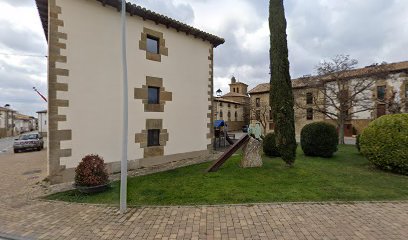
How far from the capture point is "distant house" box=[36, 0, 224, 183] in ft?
26.9

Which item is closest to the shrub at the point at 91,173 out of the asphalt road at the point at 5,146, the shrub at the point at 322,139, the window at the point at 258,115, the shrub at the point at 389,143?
the shrub at the point at 322,139

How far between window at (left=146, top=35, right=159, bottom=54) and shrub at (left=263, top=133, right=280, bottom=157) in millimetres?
7705

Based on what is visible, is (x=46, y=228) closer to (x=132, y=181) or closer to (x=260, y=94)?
(x=132, y=181)

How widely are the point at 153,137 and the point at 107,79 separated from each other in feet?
11.6

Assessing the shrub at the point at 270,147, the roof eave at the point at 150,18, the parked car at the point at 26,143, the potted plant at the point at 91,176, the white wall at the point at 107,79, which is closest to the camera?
the potted plant at the point at 91,176

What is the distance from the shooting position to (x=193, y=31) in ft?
40.2

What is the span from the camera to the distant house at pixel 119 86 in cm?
819

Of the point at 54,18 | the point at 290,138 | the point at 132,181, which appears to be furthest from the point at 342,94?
the point at 54,18

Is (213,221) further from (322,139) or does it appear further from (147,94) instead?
(322,139)

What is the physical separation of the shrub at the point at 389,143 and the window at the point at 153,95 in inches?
385

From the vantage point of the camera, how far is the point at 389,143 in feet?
28.2

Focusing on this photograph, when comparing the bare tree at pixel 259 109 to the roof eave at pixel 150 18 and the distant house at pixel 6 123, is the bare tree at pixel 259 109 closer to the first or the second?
the roof eave at pixel 150 18

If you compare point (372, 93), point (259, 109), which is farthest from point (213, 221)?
point (259, 109)

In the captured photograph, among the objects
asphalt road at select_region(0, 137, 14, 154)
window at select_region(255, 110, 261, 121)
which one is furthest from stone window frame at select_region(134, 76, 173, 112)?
window at select_region(255, 110, 261, 121)
